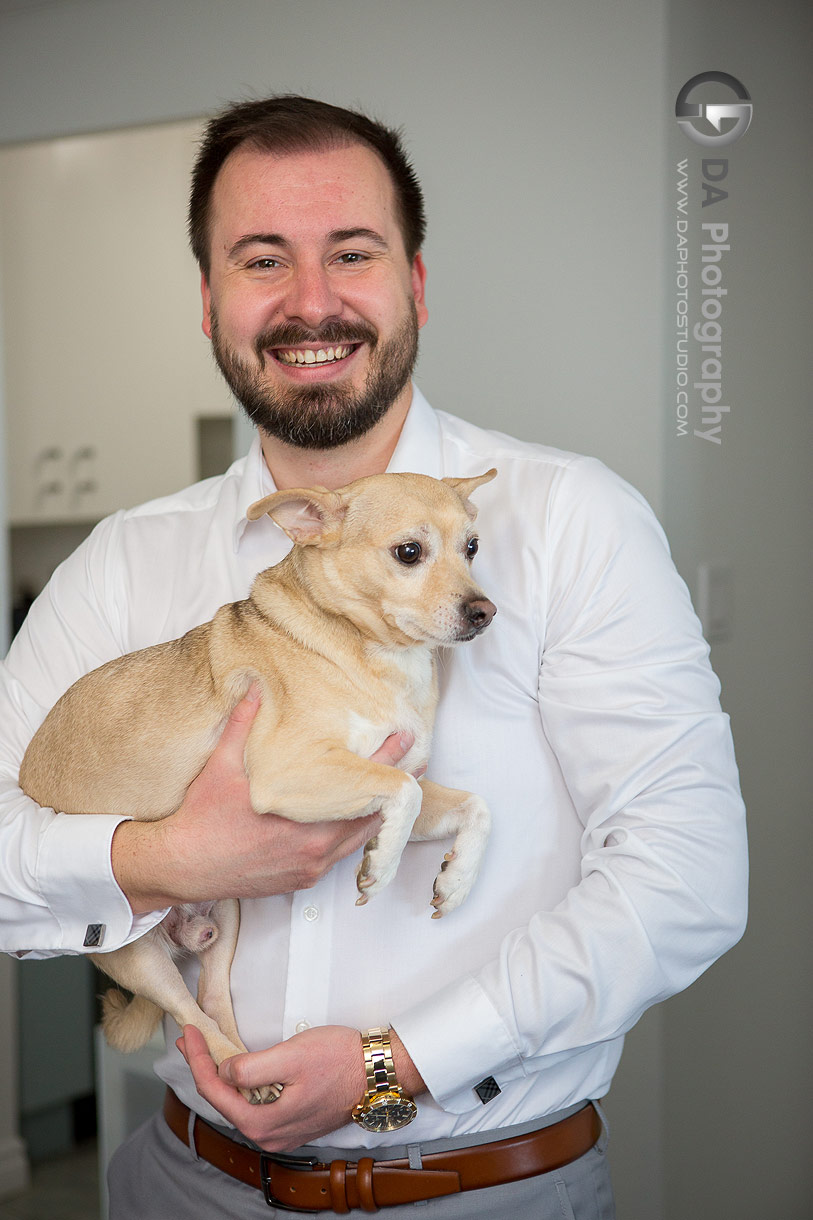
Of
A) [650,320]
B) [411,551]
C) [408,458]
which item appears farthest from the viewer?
[650,320]

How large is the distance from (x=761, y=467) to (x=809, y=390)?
289 mm

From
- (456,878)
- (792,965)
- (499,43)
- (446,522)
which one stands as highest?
(499,43)

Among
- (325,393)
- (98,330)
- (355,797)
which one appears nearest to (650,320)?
(325,393)

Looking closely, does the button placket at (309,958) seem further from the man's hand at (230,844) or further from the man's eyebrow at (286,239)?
the man's eyebrow at (286,239)

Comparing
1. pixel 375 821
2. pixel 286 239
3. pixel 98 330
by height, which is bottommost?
pixel 375 821

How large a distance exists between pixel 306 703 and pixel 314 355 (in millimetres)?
621

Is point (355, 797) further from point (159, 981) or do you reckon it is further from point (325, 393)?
point (325, 393)

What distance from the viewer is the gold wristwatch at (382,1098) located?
1528 millimetres

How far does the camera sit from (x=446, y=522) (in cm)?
161

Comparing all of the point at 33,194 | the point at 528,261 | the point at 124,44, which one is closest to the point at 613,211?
the point at 528,261

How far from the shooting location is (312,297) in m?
1.79

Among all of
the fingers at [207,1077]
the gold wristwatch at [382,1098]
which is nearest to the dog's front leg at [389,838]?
the gold wristwatch at [382,1098]

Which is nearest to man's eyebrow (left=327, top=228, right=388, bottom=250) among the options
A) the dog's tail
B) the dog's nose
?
the dog's nose

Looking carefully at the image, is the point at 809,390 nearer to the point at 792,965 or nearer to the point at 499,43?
the point at 499,43
